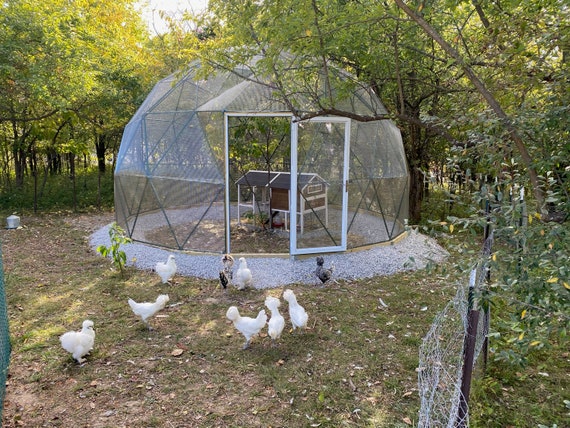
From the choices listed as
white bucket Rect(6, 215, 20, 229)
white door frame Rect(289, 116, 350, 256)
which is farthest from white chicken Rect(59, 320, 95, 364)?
white bucket Rect(6, 215, 20, 229)

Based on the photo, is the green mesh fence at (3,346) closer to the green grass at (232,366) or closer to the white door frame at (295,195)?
the green grass at (232,366)

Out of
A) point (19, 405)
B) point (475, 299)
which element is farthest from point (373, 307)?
point (19, 405)

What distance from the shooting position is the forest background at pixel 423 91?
7.70ft

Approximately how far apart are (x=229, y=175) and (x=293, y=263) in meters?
2.09

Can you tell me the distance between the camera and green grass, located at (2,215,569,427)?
353 cm

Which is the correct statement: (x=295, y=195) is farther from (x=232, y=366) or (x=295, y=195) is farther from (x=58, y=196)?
(x=58, y=196)

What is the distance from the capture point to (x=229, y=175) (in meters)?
7.96

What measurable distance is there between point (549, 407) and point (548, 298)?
6.92 feet

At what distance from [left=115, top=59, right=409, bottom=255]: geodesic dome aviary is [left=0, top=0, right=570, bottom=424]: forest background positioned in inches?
36.8

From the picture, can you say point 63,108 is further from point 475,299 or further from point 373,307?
point 475,299

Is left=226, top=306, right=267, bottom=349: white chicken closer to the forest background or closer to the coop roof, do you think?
the forest background

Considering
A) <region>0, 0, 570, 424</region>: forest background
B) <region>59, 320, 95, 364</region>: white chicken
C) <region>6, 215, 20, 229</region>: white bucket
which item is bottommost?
<region>59, 320, 95, 364</region>: white chicken

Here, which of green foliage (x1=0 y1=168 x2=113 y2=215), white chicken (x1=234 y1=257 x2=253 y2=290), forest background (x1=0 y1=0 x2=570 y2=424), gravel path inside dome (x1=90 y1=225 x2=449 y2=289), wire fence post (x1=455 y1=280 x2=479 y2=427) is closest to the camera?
wire fence post (x1=455 y1=280 x2=479 y2=427)

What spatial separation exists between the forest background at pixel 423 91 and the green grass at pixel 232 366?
68 centimetres
